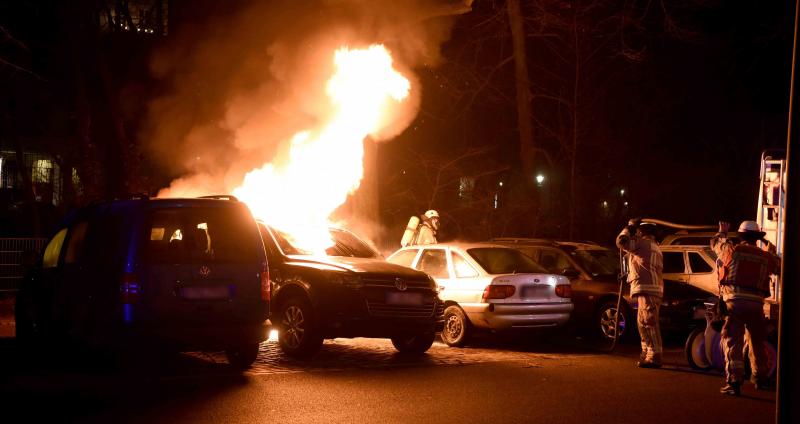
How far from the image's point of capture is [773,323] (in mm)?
11016

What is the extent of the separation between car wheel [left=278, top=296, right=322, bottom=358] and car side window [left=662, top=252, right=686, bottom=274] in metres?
7.46

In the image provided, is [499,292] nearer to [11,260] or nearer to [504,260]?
[504,260]

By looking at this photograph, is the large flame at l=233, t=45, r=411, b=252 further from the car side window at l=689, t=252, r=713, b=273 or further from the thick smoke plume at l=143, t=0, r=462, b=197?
the car side window at l=689, t=252, r=713, b=273

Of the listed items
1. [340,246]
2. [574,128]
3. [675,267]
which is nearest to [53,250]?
[340,246]

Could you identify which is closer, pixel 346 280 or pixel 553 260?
pixel 346 280

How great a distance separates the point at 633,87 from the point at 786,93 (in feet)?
15.8

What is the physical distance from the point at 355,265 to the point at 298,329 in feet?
3.68

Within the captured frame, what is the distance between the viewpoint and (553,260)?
15594 millimetres

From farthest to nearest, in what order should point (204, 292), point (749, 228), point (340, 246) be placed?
1. point (340, 246)
2. point (749, 228)
3. point (204, 292)

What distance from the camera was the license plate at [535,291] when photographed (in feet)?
42.7

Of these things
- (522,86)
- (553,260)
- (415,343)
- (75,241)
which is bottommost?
(415,343)

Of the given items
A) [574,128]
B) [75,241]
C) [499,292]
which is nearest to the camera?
[75,241]

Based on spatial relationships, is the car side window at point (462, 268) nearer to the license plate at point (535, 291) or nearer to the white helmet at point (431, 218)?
the license plate at point (535, 291)

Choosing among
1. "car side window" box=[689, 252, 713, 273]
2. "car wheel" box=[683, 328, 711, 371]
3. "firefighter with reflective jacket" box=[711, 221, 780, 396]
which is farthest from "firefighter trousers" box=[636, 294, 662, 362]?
"car side window" box=[689, 252, 713, 273]
